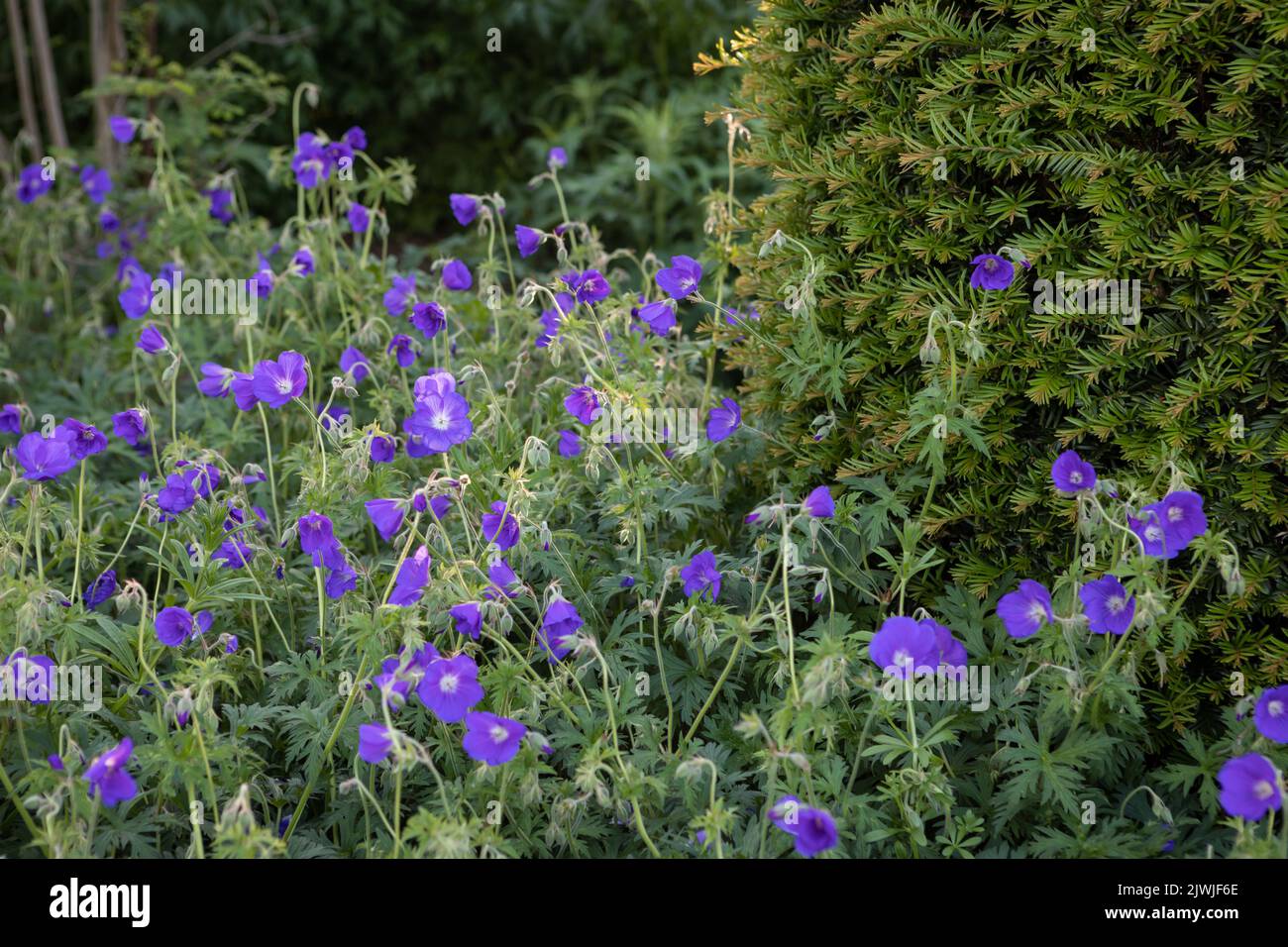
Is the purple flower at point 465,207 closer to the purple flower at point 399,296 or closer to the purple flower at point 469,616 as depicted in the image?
the purple flower at point 399,296

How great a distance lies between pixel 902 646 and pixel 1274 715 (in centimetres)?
64

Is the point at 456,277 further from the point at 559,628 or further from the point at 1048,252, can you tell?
the point at 1048,252

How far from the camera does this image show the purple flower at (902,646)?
212 cm

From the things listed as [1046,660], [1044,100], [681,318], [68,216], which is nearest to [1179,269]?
[1044,100]

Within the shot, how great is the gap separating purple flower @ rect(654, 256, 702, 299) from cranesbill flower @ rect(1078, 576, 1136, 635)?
118 centimetres

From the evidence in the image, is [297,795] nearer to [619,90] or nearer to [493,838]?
[493,838]

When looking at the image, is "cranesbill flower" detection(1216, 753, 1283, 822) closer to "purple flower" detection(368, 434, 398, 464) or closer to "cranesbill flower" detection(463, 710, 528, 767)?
"cranesbill flower" detection(463, 710, 528, 767)

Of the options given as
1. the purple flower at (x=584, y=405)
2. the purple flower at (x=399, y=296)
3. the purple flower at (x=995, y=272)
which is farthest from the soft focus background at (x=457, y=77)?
the purple flower at (x=995, y=272)

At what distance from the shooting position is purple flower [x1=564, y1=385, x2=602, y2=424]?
281 cm

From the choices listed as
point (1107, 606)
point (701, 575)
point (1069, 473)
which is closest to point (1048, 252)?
point (1069, 473)

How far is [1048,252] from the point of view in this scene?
2.58 meters

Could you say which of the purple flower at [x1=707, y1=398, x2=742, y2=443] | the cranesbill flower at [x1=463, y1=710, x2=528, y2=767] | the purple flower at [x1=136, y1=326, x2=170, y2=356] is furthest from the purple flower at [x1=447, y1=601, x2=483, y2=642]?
the purple flower at [x1=136, y1=326, x2=170, y2=356]

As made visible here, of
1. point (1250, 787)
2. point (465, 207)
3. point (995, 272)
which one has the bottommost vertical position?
point (1250, 787)
